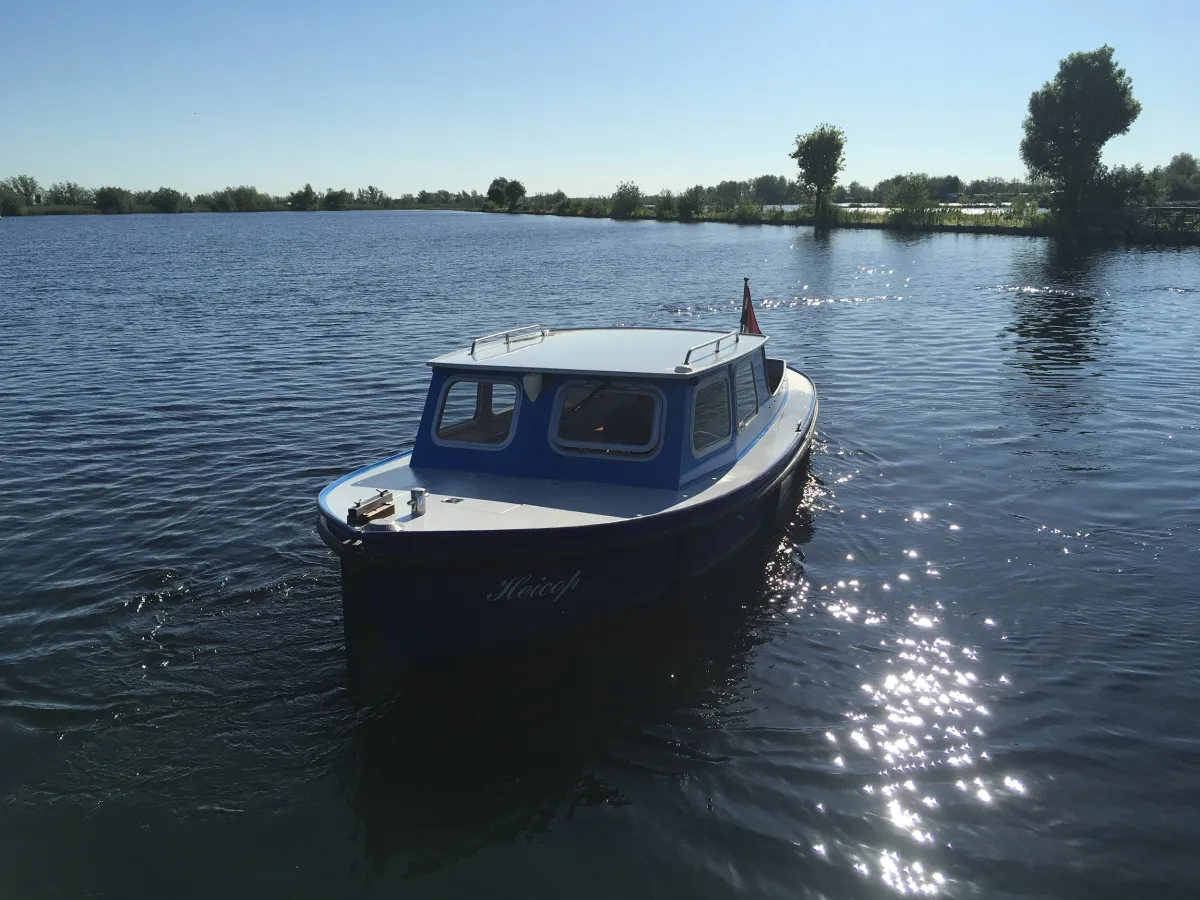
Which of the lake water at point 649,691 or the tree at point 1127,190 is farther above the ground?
the tree at point 1127,190

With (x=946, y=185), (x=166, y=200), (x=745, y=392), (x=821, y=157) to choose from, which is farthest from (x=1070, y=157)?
(x=166, y=200)

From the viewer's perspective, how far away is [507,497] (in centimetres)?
897

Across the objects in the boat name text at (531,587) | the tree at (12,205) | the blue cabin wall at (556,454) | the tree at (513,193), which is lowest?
the boat name text at (531,587)

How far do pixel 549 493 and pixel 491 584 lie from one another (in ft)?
4.95

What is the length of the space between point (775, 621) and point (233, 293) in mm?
35794

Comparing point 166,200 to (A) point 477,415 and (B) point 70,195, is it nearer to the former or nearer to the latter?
(B) point 70,195

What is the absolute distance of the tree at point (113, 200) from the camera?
6344 inches

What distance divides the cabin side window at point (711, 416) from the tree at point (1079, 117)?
258ft

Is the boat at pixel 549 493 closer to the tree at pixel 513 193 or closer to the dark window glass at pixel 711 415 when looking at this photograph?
the dark window glass at pixel 711 415

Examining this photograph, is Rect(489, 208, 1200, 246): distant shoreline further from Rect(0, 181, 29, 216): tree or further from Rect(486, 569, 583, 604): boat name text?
Rect(0, 181, 29, 216): tree

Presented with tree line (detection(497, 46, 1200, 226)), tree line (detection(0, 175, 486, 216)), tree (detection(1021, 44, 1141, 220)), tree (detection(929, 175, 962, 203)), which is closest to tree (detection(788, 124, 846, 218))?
tree line (detection(497, 46, 1200, 226))

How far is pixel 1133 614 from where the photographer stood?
981cm

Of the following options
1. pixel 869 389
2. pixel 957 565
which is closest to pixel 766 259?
pixel 869 389

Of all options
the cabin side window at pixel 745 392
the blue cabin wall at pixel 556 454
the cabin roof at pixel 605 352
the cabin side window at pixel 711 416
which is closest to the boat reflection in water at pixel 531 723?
the blue cabin wall at pixel 556 454
